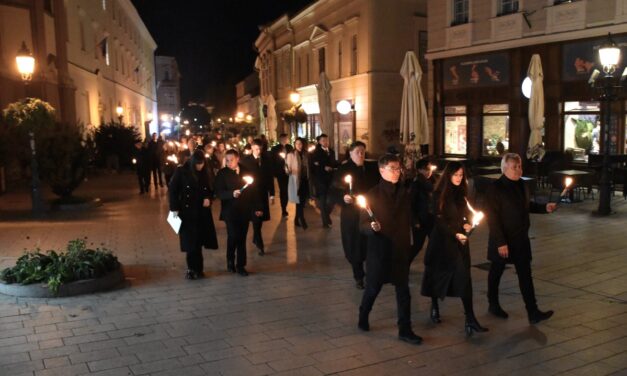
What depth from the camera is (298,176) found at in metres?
12.6

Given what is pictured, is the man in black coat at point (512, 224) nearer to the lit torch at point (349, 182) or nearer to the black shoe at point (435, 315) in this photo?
the black shoe at point (435, 315)

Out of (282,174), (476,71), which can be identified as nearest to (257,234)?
(282,174)

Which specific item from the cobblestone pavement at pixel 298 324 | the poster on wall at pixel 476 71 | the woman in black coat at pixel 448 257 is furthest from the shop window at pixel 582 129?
the woman in black coat at pixel 448 257

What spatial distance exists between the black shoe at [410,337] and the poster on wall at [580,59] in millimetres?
14358

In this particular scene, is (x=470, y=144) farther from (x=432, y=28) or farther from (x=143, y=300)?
(x=143, y=300)

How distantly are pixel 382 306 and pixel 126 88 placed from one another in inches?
1580

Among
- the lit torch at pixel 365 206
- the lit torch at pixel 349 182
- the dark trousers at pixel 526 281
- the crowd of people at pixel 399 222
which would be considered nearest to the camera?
the lit torch at pixel 365 206

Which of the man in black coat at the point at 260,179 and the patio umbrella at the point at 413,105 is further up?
the patio umbrella at the point at 413,105

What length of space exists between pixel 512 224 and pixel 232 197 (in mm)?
3917

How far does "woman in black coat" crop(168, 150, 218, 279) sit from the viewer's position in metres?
8.09

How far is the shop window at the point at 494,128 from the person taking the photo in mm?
21094

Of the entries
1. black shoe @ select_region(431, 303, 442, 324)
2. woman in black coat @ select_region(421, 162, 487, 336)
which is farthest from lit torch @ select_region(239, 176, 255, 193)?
black shoe @ select_region(431, 303, 442, 324)

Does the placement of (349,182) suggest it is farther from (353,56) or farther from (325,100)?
(353,56)

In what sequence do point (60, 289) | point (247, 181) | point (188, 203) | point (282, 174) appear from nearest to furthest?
point (60, 289) → point (188, 203) → point (247, 181) → point (282, 174)
